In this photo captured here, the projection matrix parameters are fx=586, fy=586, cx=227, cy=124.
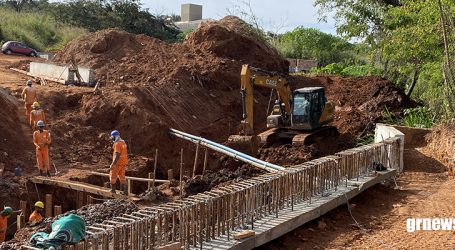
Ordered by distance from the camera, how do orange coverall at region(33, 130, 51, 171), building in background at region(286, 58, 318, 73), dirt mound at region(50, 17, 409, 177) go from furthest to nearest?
building in background at region(286, 58, 318, 73), dirt mound at region(50, 17, 409, 177), orange coverall at region(33, 130, 51, 171)

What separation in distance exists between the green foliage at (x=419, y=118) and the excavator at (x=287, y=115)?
8.12 feet

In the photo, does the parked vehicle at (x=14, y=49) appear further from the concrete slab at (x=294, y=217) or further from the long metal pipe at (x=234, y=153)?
the concrete slab at (x=294, y=217)

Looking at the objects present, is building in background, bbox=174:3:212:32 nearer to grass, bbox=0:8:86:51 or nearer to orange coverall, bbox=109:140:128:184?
grass, bbox=0:8:86:51

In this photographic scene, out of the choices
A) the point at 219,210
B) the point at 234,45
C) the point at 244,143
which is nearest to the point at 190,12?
the point at 234,45

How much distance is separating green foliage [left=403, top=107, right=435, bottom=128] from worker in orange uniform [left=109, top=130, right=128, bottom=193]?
9.43 m

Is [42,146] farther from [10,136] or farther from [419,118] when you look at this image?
[419,118]

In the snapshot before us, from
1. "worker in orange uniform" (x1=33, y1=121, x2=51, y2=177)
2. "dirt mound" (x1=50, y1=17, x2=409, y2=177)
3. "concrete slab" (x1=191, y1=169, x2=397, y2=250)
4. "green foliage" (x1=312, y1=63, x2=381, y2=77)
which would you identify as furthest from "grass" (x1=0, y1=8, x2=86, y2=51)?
"concrete slab" (x1=191, y1=169, x2=397, y2=250)

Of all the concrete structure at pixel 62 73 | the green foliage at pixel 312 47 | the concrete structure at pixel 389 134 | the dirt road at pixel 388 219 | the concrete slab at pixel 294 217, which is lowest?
the dirt road at pixel 388 219

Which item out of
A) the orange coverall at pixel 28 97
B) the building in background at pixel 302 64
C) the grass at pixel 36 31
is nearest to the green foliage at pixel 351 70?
the building in background at pixel 302 64

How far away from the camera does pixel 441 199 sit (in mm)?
12023

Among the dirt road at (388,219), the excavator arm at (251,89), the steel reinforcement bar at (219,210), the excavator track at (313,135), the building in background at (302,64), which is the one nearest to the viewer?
the steel reinforcement bar at (219,210)

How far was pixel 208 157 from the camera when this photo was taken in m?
19.5

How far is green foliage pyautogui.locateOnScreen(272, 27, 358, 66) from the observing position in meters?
54.0

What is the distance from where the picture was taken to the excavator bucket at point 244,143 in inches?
674
